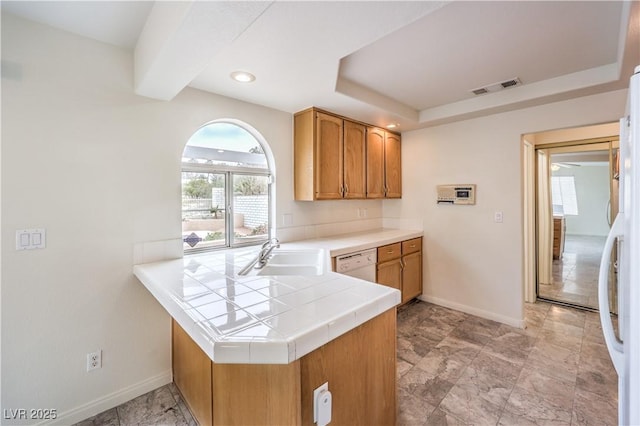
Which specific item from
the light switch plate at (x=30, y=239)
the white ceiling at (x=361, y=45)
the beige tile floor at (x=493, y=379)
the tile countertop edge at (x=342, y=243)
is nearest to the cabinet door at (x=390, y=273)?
the tile countertop edge at (x=342, y=243)

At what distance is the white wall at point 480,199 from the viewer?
2.65 metres

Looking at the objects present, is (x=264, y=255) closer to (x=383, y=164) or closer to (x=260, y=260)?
(x=260, y=260)

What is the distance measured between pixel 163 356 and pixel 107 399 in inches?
14.3

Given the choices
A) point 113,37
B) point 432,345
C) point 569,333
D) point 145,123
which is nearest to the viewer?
point 113,37

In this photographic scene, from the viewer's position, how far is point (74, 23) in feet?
5.19

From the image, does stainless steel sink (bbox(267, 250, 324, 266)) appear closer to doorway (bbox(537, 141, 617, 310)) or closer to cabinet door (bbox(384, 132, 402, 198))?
cabinet door (bbox(384, 132, 402, 198))

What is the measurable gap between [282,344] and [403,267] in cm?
Result: 254

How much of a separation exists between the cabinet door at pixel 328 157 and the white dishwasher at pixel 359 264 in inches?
25.7

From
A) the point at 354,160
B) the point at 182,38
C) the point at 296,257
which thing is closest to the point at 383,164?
the point at 354,160

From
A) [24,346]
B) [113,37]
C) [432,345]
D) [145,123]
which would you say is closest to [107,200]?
[145,123]

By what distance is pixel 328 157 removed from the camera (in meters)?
2.77

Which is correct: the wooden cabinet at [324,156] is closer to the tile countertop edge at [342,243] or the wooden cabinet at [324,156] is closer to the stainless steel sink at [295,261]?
the tile countertop edge at [342,243]

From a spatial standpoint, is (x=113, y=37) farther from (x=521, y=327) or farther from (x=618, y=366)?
(x=521, y=327)

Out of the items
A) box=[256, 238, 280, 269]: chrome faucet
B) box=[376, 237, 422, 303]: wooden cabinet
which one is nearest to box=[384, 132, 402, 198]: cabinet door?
box=[376, 237, 422, 303]: wooden cabinet
